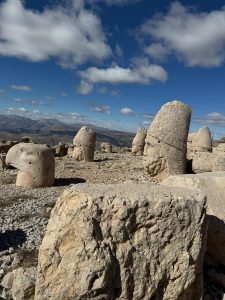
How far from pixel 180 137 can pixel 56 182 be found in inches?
239

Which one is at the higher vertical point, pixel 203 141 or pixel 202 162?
pixel 203 141

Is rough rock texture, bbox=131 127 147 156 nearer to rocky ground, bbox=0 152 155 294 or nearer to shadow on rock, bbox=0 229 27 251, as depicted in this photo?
rocky ground, bbox=0 152 155 294

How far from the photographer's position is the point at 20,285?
5820 mm

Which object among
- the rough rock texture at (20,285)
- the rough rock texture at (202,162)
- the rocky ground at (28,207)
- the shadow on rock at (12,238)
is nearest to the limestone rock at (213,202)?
the rough rock texture at (20,285)

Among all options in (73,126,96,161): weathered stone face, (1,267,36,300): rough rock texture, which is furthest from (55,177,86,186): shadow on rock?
(1,267,36,300): rough rock texture

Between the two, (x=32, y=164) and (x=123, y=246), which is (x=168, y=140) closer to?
(x=32, y=164)

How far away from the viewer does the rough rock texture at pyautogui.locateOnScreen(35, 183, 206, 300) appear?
4730mm

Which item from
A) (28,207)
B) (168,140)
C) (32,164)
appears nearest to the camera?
(28,207)

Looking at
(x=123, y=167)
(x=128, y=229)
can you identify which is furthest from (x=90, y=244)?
(x=123, y=167)

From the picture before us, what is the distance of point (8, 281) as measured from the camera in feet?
20.7

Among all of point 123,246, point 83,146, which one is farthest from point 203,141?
point 123,246

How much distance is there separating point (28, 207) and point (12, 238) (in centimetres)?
271

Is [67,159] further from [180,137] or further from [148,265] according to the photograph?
[148,265]

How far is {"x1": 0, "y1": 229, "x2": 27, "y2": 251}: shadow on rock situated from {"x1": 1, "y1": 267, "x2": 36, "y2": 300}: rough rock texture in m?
2.36
